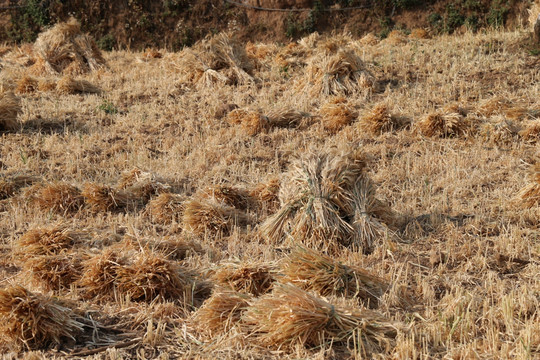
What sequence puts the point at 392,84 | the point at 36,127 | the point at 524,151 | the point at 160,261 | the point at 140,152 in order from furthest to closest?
the point at 392,84 < the point at 36,127 < the point at 140,152 < the point at 524,151 < the point at 160,261

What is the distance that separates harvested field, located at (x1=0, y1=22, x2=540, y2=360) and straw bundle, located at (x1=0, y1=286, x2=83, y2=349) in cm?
1

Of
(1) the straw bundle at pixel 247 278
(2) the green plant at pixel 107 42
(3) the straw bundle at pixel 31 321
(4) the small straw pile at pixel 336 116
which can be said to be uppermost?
(3) the straw bundle at pixel 31 321

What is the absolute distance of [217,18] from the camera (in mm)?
16453

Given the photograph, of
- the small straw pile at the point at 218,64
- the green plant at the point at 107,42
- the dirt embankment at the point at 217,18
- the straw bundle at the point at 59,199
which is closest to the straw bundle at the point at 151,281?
the straw bundle at the point at 59,199

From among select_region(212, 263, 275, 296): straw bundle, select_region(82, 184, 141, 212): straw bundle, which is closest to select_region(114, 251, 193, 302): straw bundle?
select_region(212, 263, 275, 296): straw bundle

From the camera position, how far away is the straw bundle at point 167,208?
241 inches

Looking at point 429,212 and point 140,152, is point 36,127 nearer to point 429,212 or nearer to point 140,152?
point 140,152

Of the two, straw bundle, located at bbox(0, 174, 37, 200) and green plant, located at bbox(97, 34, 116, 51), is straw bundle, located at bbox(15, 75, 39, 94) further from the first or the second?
green plant, located at bbox(97, 34, 116, 51)

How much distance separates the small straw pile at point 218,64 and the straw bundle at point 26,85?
7.98 feet


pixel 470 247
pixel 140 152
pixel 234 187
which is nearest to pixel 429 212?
pixel 470 247

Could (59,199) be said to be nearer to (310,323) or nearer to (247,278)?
(247,278)

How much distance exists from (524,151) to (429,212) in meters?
2.18

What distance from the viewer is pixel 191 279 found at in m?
4.59

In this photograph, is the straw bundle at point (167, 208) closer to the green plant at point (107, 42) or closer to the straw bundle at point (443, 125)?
the straw bundle at point (443, 125)
